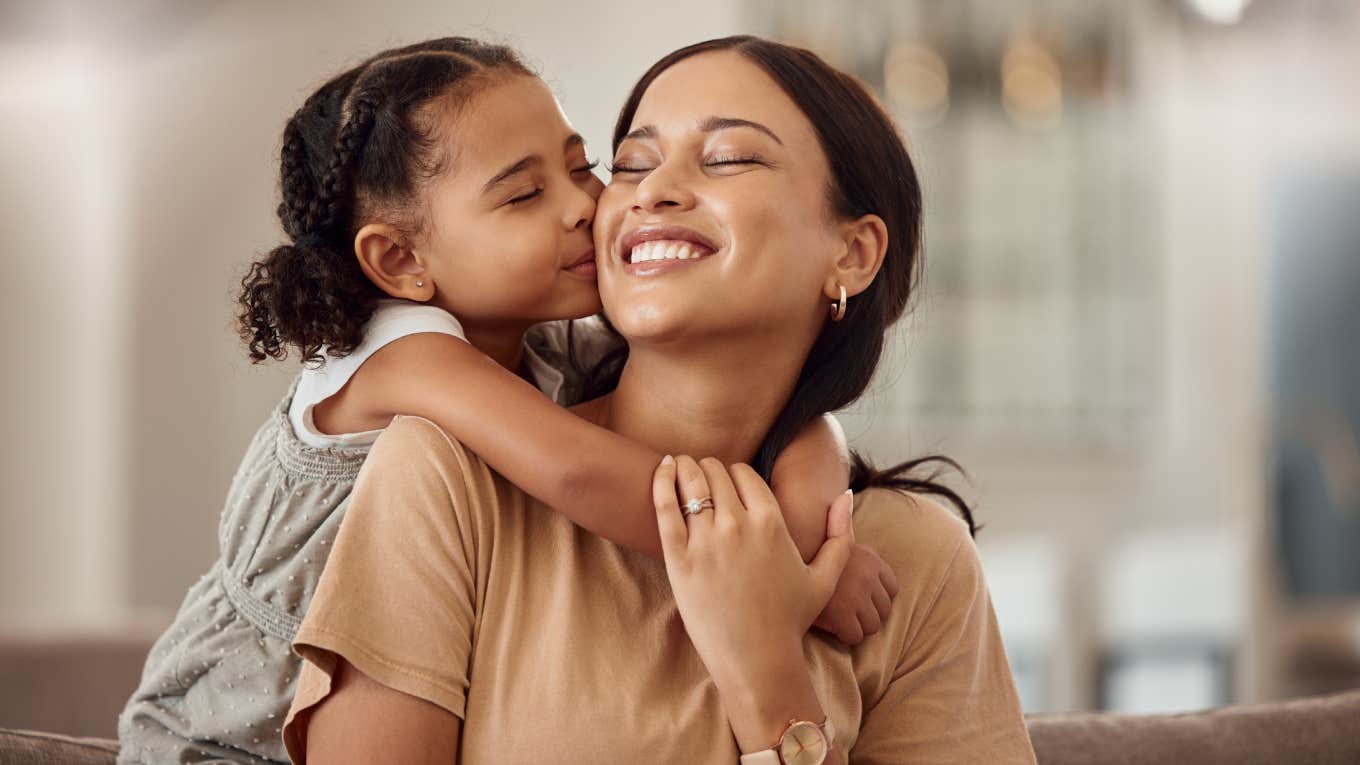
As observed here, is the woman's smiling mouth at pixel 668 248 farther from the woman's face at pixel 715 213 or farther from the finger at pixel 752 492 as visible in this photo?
the finger at pixel 752 492

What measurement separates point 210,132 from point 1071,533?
10.9ft

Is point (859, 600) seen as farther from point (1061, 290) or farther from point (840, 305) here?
point (1061, 290)

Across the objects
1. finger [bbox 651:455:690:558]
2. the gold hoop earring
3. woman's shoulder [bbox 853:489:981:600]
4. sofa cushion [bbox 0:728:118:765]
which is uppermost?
the gold hoop earring

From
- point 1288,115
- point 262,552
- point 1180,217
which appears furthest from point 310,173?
point 1288,115

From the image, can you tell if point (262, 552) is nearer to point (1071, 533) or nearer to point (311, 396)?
point (311, 396)

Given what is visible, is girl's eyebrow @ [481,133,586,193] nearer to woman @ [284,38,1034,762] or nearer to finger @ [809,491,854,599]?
woman @ [284,38,1034,762]

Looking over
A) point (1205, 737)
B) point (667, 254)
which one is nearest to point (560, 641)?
point (667, 254)

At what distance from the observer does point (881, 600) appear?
1479 millimetres

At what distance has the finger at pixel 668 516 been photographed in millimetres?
1353

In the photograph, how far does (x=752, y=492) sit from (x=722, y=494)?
33 mm

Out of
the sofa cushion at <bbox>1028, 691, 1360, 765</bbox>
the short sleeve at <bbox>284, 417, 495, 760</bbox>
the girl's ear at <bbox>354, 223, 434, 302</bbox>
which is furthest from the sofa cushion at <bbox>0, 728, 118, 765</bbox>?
the sofa cushion at <bbox>1028, 691, 1360, 765</bbox>

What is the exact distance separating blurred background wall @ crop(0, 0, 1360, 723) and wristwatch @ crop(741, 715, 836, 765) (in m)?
3.53

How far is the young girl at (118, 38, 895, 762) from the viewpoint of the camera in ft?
5.32

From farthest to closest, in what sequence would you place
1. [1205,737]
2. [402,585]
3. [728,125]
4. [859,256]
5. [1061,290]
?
[1061,290] → [1205,737] → [859,256] → [728,125] → [402,585]
